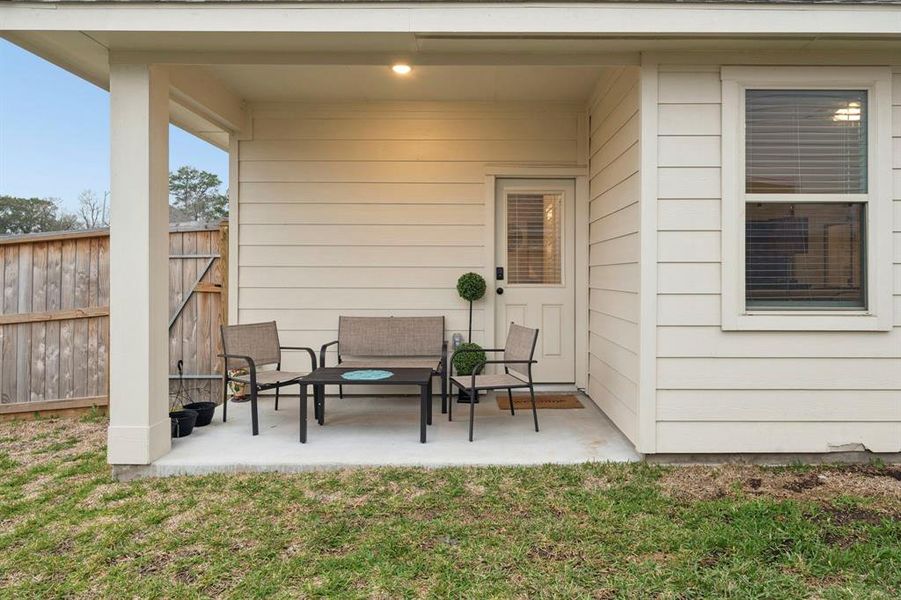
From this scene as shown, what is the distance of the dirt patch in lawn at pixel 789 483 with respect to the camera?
8.90ft

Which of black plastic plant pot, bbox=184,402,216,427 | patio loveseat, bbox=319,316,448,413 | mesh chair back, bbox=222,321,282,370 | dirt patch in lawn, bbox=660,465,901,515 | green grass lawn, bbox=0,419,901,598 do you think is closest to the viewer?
green grass lawn, bbox=0,419,901,598

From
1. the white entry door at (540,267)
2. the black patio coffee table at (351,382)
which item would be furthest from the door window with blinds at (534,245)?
the black patio coffee table at (351,382)

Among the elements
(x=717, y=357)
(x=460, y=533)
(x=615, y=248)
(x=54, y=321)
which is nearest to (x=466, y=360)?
(x=615, y=248)

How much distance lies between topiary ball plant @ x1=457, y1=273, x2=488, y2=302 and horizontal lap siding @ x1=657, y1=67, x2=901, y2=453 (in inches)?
71.5

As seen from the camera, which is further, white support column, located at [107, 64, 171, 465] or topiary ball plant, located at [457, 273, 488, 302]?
topiary ball plant, located at [457, 273, 488, 302]

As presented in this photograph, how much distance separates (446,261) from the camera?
477cm

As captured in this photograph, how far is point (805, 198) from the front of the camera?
→ 3.07 metres

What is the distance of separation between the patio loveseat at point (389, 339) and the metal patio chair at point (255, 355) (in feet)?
1.28

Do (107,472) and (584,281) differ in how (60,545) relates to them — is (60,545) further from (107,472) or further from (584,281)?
(584,281)

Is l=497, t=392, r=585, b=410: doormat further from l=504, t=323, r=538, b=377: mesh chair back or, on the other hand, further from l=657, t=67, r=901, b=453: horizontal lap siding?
l=657, t=67, r=901, b=453: horizontal lap siding

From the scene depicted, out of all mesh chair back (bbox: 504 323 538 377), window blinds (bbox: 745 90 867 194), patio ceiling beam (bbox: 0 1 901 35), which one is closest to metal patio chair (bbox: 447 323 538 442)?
mesh chair back (bbox: 504 323 538 377)

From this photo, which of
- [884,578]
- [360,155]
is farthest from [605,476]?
[360,155]

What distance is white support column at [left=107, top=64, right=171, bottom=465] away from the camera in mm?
2992

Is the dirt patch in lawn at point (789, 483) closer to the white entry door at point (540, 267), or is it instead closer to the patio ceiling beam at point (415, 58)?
the white entry door at point (540, 267)
